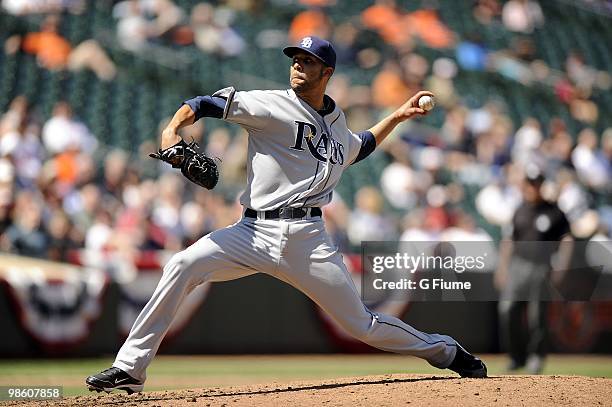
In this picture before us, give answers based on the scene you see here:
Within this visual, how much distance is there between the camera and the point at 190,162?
4711mm

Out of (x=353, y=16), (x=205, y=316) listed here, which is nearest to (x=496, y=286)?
(x=205, y=316)

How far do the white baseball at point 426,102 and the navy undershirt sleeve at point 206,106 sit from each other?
1.22 meters

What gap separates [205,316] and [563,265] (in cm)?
330

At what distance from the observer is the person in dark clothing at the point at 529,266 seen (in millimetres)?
8484

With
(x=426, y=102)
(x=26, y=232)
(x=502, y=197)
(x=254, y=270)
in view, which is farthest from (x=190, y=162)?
(x=502, y=197)

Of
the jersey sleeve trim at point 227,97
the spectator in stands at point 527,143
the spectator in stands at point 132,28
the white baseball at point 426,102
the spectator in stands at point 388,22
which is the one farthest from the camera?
the spectator in stands at point 388,22

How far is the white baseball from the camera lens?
18.2 ft

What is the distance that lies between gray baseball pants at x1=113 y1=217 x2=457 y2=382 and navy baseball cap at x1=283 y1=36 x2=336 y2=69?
32.1 inches

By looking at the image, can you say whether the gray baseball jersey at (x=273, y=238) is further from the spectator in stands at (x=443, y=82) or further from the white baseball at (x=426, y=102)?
the spectator in stands at (x=443, y=82)

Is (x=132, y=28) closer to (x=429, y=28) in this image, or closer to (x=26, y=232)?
(x=429, y=28)

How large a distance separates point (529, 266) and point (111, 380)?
4560 mm

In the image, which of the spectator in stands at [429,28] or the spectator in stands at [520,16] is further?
the spectator in stands at [520,16]

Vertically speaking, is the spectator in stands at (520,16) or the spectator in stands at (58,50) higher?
the spectator in stands at (520,16)

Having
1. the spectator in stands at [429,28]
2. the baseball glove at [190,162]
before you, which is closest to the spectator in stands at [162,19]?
the spectator in stands at [429,28]
